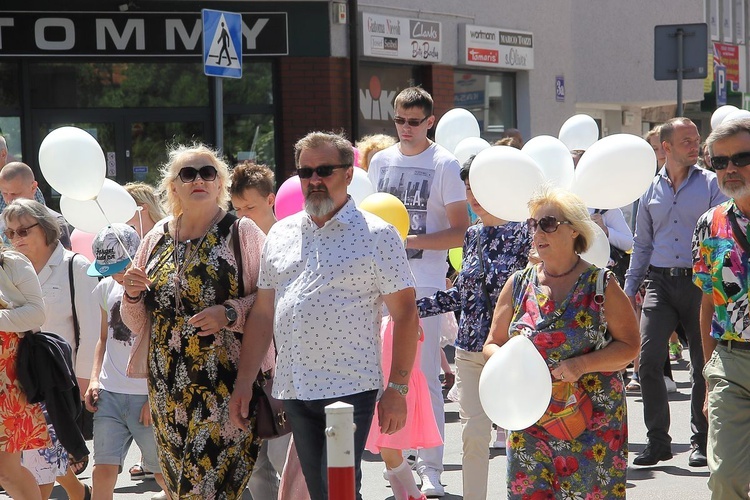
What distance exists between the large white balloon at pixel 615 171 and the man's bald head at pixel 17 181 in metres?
4.05

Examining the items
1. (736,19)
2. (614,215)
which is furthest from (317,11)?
(736,19)

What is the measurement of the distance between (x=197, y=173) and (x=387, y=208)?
160 cm

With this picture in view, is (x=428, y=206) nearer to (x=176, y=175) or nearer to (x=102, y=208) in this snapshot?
(x=102, y=208)

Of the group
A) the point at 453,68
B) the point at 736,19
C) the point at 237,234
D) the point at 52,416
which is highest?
the point at 736,19

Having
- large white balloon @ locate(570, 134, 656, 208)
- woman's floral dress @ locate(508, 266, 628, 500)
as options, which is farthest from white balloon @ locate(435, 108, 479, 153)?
woman's floral dress @ locate(508, 266, 628, 500)

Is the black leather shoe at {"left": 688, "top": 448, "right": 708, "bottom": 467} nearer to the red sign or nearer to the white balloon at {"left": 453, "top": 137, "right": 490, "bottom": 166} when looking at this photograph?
the white balloon at {"left": 453, "top": 137, "right": 490, "bottom": 166}

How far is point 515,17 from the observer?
19.8 meters

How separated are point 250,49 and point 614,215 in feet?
26.8

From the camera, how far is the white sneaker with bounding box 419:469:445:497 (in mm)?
7277

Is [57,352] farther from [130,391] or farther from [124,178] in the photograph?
[124,178]

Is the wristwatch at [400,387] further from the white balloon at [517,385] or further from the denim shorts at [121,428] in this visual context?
the denim shorts at [121,428]

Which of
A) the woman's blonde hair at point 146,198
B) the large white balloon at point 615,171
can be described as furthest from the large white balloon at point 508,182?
the woman's blonde hair at point 146,198

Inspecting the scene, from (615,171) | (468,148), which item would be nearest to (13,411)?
(615,171)

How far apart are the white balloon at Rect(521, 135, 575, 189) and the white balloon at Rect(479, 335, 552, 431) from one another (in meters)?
2.10
